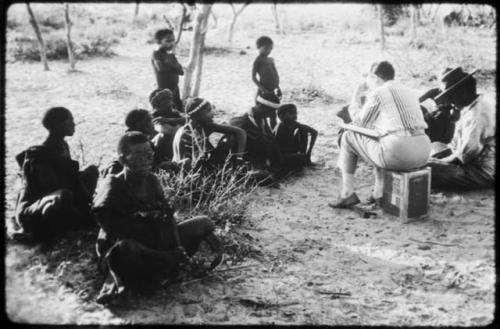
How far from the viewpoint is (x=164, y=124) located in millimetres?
5113

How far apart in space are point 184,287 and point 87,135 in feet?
13.4

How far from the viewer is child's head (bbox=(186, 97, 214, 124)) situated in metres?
5.14

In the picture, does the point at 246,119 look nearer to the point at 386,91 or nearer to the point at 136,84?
the point at 386,91

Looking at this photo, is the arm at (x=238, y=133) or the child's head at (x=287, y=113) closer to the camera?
the arm at (x=238, y=133)

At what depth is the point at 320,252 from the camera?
4.20m

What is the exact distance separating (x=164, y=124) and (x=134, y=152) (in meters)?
1.87

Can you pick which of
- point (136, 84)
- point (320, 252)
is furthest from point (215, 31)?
point (320, 252)

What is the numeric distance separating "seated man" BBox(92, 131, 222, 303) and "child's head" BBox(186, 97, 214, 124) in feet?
5.95

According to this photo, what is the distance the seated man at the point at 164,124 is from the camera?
5102mm

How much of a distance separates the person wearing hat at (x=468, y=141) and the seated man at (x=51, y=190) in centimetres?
336

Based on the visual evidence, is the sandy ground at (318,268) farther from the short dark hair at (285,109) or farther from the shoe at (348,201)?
the short dark hair at (285,109)

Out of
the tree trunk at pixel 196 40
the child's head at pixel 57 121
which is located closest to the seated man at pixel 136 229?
the child's head at pixel 57 121

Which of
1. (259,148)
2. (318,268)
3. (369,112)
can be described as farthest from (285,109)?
(318,268)

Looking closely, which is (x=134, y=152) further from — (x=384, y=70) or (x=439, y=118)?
(x=439, y=118)
